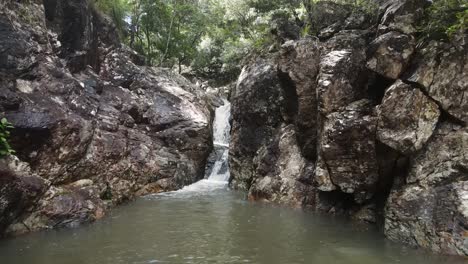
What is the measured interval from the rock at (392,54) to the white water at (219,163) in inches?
367

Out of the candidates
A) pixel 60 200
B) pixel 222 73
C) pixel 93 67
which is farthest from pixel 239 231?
pixel 222 73

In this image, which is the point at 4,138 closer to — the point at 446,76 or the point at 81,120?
the point at 81,120

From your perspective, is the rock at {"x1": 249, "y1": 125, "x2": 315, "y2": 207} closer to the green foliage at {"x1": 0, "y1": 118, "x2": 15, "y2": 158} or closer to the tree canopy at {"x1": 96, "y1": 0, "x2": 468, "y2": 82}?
the tree canopy at {"x1": 96, "y1": 0, "x2": 468, "y2": 82}

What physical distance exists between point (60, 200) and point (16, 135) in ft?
7.47

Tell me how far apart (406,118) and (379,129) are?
0.76 m

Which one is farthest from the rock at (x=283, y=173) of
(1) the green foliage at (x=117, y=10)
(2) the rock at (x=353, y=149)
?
(1) the green foliage at (x=117, y=10)

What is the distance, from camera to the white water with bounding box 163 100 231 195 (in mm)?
17741

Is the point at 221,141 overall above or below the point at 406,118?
above

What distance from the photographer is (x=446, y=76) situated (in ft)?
31.3

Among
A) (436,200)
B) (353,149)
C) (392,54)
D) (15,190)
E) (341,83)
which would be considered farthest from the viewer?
(341,83)

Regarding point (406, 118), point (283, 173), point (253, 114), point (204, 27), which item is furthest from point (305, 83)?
point (204, 27)

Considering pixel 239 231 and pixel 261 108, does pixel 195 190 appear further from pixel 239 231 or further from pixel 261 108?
pixel 239 231

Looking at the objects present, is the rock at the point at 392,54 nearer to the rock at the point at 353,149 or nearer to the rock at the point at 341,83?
the rock at the point at 341,83

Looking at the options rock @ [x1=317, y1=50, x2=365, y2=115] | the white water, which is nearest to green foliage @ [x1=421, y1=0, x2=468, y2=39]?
rock @ [x1=317, y1=50, x2=365, y2=115]
